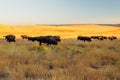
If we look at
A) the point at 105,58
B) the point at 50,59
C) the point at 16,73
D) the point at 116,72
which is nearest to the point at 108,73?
the point at 116,72

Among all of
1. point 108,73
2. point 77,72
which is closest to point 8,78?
point 77,72

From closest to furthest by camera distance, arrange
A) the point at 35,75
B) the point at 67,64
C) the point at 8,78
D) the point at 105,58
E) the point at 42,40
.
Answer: the point at 8,78 → the point at 35,75 → the point at 67,64 → the point at 105,58 → the point at 42,40

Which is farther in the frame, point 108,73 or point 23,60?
point 23,60

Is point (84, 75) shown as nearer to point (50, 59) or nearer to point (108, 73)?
point (108, 73)

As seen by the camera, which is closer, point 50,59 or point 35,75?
point 35,75

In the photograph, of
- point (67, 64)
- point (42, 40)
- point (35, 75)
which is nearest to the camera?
point (35, 75)

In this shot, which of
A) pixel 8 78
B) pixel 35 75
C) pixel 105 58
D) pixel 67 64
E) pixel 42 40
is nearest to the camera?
pixel 8 78

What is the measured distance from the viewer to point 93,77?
895cm

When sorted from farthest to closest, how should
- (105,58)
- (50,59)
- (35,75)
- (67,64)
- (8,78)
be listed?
1. (105,58)
2. (50,59)
3. (67,64)
4. (35,75)
5. (8,78)

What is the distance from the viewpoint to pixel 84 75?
9250 mm

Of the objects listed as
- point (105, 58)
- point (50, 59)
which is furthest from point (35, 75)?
point (105, 58)

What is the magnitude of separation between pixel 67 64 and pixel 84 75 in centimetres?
276

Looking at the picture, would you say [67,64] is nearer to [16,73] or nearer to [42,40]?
[16,73]

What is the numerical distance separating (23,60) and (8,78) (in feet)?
12.2
